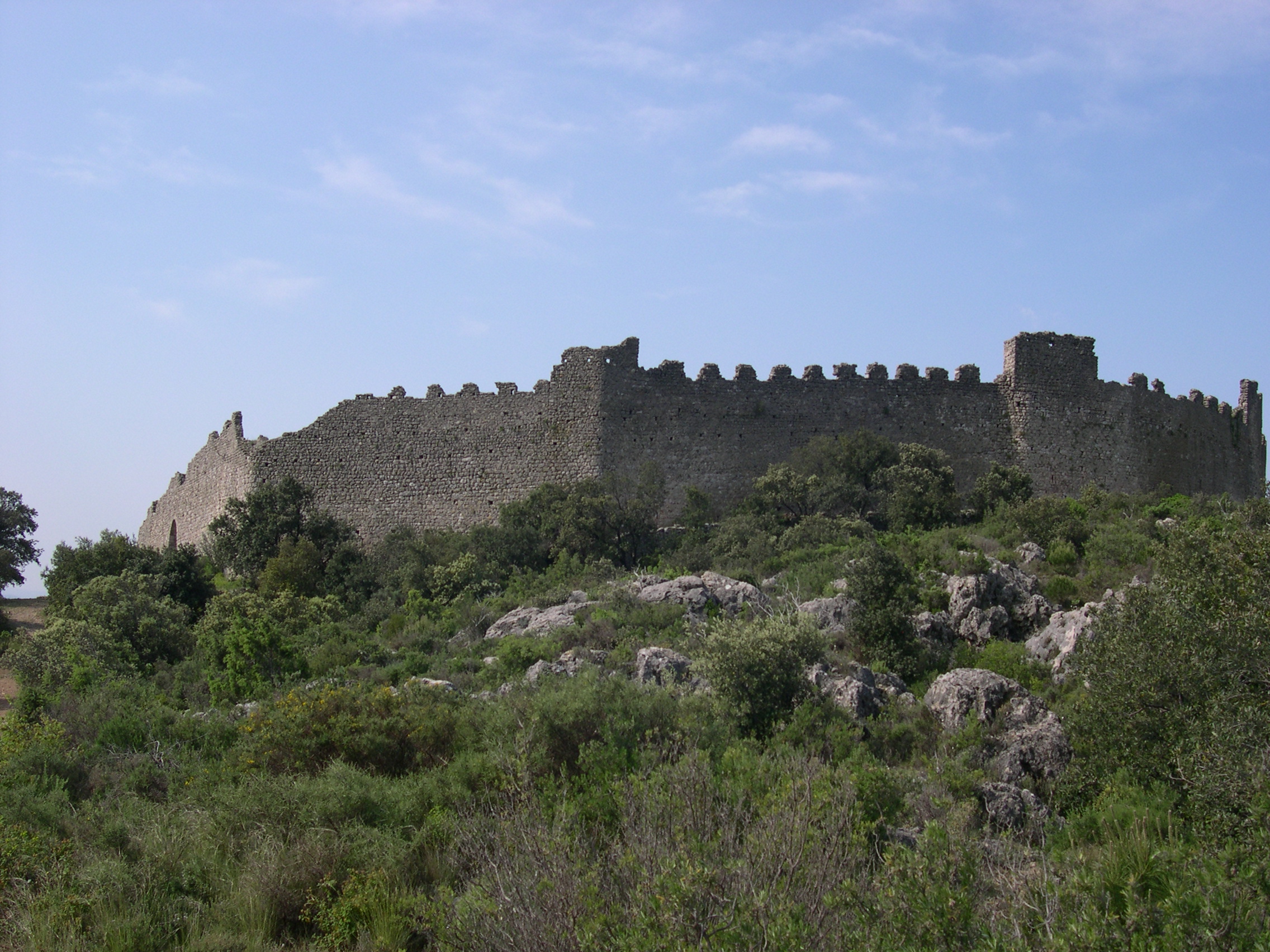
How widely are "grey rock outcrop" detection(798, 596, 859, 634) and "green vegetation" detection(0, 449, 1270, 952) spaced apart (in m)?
0.21

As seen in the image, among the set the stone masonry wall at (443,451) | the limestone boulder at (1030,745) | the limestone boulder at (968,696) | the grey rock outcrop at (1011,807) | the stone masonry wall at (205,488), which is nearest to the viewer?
the grey rock outcrop at (1011,807)

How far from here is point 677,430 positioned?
25.8 m

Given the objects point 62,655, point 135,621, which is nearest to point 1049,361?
point 135,621

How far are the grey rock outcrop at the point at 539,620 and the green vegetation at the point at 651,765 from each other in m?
0.28

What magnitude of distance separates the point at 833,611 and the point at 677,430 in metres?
9.13

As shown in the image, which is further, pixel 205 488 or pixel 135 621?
pixel 205 488

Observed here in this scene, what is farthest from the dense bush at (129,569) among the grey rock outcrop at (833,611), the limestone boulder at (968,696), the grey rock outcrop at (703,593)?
the limestone boulder at (968,696)

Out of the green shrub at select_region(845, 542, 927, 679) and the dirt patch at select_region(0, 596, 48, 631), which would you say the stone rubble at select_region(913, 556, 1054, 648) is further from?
the dirt patch at select_region(0, 596, 48, 631)

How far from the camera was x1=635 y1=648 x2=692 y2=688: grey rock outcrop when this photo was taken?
1466 centimetres

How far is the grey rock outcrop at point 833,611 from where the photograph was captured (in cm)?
1712

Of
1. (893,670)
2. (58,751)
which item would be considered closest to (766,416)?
(893,670)

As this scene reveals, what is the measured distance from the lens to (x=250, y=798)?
11383 mm

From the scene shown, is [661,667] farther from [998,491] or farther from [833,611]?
[998,491]

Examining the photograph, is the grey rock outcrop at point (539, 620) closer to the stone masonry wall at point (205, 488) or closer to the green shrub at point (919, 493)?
the green shrub at point (919, 493)
